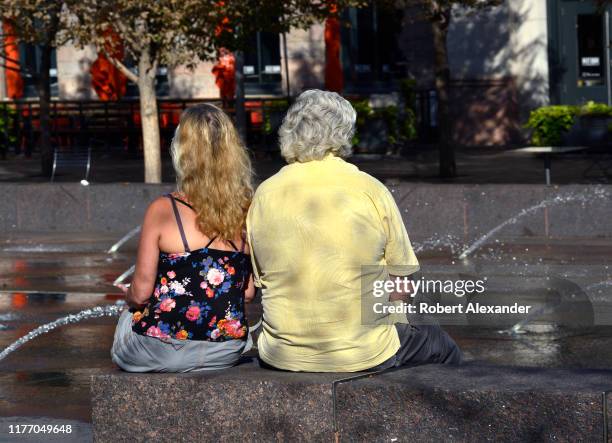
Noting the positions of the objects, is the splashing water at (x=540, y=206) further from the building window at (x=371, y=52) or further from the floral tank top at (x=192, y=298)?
the building window at (x=371, y=52)

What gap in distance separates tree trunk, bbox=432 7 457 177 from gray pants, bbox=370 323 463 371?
1755 centimetres

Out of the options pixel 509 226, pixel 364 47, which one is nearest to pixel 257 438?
pixel 509 226

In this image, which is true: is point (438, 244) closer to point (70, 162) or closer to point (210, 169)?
point (210, 169)

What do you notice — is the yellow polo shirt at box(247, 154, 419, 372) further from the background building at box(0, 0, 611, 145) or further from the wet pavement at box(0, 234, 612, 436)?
the background building at box(0, 0, 611, 145)

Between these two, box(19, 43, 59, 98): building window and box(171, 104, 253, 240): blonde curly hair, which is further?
box(19, 43, 59, 98): building window

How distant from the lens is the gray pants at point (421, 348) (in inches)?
220

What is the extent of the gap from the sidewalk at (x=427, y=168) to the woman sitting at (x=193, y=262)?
1730 cm

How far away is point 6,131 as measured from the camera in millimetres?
34156

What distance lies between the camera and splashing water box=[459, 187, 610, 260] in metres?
15.2

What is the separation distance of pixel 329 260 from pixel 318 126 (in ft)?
1.77

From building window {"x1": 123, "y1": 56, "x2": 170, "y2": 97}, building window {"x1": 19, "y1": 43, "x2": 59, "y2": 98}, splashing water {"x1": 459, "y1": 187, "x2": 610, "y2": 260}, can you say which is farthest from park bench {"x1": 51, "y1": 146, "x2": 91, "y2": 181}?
Answer: splashing water {"x1": 459, "y1": 187, "x2": 610, "y2": 260}

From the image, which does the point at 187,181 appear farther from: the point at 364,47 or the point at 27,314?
the point at 364,47

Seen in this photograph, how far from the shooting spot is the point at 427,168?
26938mm

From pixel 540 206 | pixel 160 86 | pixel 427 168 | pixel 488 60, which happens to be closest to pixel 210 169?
pixel 540 206
